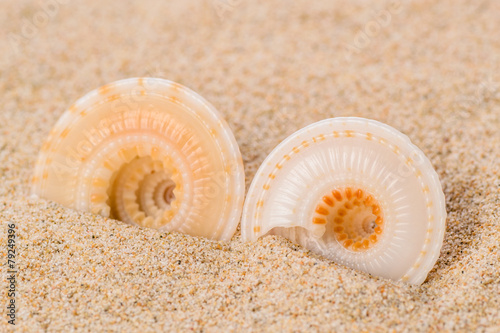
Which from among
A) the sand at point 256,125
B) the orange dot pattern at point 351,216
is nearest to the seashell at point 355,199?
the orange dot pattern at point 351,216

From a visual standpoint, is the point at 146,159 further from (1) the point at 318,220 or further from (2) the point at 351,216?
(2) the point at 351,216

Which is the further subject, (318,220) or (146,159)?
(146,159)

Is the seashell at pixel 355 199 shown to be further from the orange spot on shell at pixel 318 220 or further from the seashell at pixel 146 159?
the seashell at pixel 146 159

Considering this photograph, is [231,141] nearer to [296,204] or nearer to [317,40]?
[296,204]

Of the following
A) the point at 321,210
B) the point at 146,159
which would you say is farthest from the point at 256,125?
the point at 321,210

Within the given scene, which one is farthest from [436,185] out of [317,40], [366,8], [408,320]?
[366,8]

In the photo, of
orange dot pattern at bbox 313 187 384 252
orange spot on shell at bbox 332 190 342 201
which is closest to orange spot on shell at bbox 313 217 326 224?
orange dot pattern at bbox 313 187 384 252
